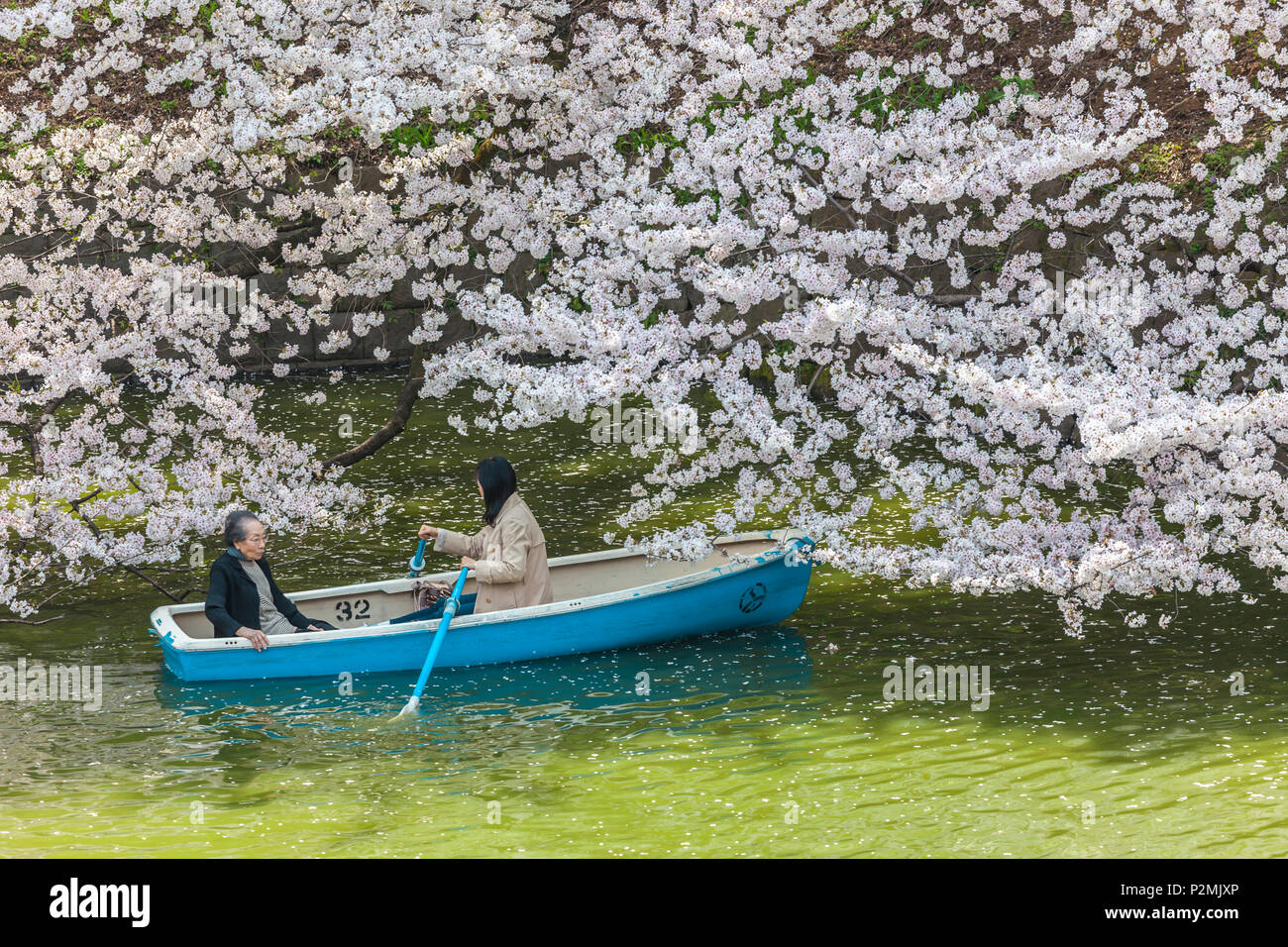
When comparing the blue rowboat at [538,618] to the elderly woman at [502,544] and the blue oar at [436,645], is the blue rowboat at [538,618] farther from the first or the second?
the elderly woman at [502,544]

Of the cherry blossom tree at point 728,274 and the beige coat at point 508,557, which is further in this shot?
the beige coat at point 508,557

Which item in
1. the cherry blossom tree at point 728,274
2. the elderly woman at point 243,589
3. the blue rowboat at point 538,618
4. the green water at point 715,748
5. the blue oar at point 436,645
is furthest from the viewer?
the blue rowboat at point 538,618

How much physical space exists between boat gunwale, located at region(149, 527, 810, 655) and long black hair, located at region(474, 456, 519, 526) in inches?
23.8

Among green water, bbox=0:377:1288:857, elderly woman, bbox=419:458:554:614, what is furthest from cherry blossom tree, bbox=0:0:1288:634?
elderly woman, bbox=419:458:554:614

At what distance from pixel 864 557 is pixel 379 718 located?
2841 millimetres

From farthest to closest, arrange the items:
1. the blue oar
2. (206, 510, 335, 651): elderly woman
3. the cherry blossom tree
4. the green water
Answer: (206, 510, 335, 651): elderly woman → the blue oar → the cherry blossom tree → the green water

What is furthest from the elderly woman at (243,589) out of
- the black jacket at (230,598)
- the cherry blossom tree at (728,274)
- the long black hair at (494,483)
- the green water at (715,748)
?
the long black hair at (494,483)

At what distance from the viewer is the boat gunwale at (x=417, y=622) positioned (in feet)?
27.1

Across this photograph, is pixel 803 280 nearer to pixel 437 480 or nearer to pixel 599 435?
pixel 437 480

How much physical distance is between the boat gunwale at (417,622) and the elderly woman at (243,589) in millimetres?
85

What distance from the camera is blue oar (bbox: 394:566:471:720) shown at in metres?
7.98

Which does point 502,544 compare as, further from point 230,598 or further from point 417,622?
point 230,598

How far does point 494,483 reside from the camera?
8375mm

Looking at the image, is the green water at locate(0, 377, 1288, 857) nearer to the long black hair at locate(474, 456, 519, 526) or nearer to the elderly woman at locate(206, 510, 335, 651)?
the elderly woman at locate(206, 510, 335, 651)
